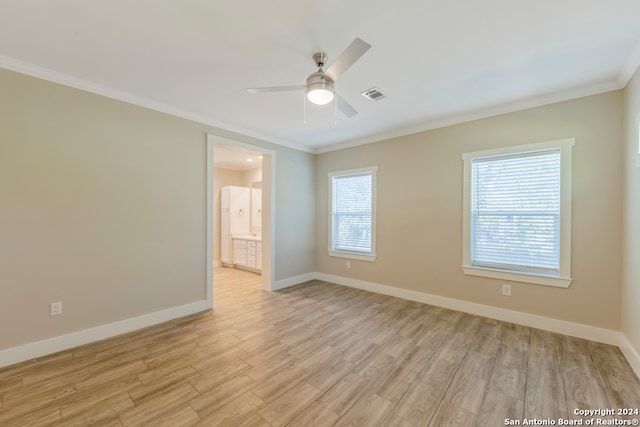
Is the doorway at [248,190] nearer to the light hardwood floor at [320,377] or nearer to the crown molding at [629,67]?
the light hardwood floor at [320,377]

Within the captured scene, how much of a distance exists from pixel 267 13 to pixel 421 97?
6.41 feet

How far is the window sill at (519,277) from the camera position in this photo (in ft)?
9.43

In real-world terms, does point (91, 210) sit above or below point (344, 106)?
below

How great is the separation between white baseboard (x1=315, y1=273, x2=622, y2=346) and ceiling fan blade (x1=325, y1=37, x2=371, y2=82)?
3.34 metres

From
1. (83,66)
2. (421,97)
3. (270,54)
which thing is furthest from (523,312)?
(83,66)

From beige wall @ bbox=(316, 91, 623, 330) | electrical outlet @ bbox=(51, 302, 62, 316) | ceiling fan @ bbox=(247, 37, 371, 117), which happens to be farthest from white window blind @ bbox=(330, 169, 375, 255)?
electrical outlet @ bbox=(51, 302, 62, 316)

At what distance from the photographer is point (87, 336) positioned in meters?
2.65

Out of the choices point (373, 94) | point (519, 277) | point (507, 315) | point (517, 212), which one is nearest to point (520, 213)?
point (517, 212)

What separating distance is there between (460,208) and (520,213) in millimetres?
656

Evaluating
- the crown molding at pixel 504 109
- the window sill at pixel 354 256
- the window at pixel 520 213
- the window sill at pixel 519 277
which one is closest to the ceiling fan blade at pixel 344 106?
the crown molding at pixel 504 109

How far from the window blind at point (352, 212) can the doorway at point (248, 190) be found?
4.22ft

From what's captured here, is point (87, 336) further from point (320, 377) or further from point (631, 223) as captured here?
point (631, 223)

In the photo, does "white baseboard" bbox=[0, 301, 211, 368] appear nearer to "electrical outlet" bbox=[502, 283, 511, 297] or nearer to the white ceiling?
the white ceiling

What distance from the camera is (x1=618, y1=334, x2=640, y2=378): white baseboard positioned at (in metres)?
2.13
